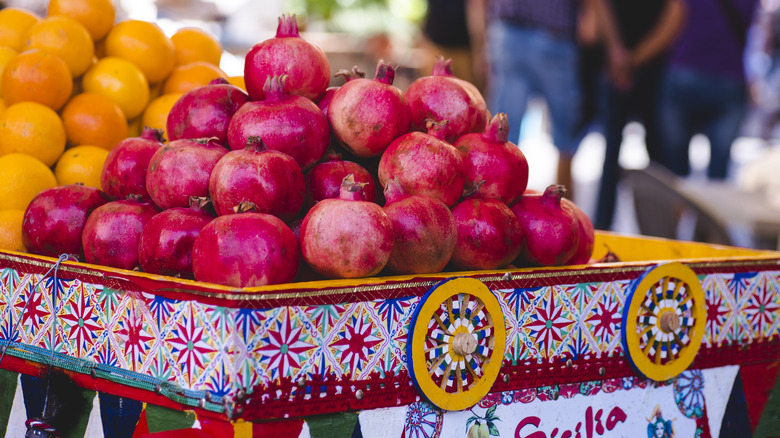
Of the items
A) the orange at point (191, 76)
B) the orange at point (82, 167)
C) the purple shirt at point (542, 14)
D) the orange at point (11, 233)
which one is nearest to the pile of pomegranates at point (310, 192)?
the orange at point (11, 233)

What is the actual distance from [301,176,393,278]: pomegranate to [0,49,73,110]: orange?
0.97m

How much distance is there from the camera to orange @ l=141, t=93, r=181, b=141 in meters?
1.92

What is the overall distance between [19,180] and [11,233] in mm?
138

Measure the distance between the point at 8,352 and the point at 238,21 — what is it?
39.5 feet

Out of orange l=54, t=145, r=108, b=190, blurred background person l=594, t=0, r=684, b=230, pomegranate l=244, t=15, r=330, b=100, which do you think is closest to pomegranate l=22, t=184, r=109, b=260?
orange l=54, t=145, r=108, b=190

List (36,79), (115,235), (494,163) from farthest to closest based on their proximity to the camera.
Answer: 1. (36,79)
2. (494,163)
3. (115,235)

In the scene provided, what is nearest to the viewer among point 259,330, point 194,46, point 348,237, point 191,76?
point 259,330

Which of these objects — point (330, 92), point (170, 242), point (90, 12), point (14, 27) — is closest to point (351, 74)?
point (330, 92)

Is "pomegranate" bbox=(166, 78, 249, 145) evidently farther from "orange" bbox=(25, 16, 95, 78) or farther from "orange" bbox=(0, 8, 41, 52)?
"orange" bbox=(0, 8, 41, 52)

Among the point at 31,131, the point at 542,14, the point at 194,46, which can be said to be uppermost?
the point at 542,14

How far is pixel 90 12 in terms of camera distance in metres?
2.06

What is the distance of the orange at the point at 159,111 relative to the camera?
1925mm

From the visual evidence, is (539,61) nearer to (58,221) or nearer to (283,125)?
(283,125)

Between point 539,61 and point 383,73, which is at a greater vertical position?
point 539,61
